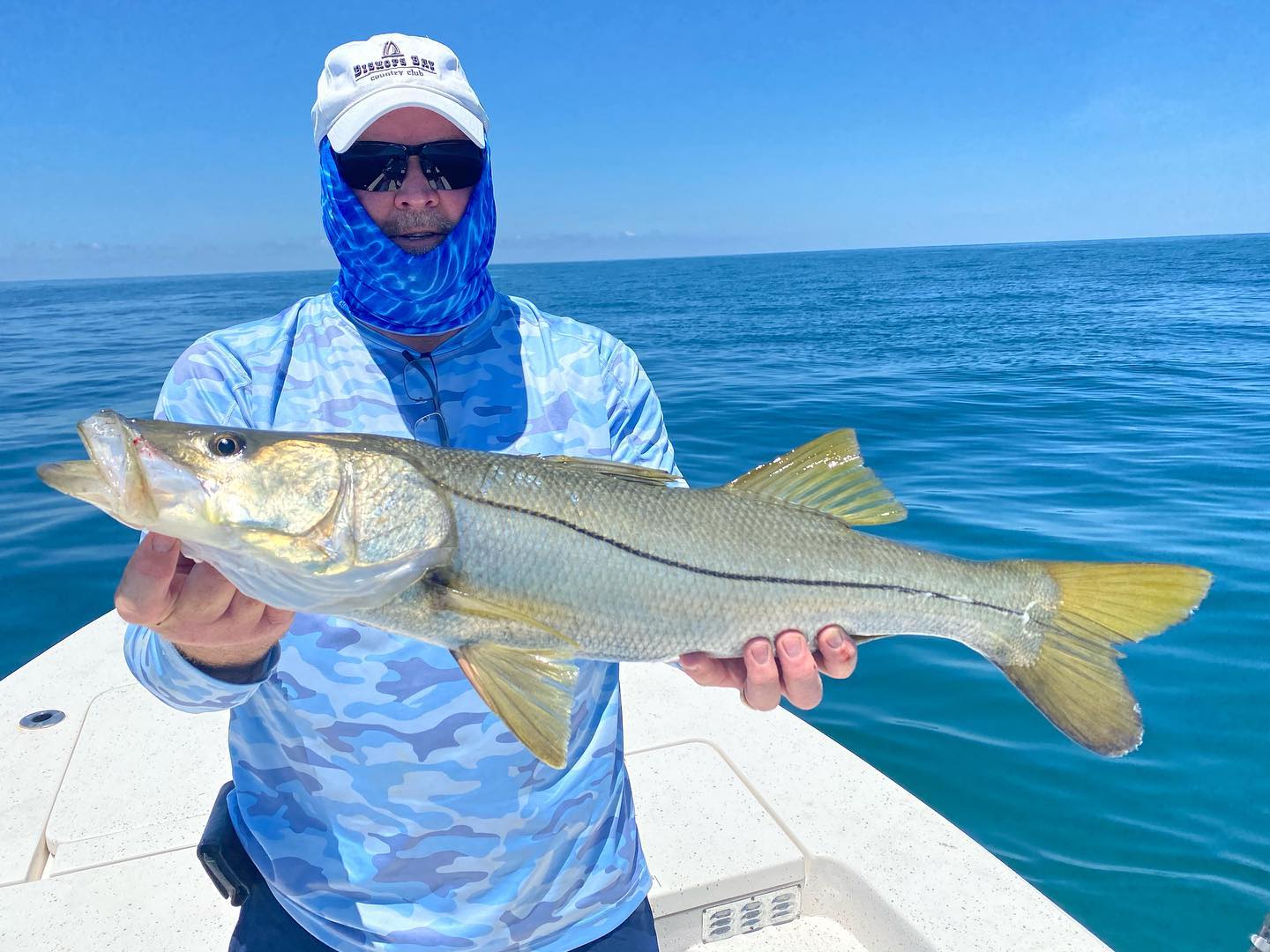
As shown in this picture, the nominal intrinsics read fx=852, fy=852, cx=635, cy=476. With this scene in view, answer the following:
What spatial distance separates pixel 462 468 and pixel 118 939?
2184mm

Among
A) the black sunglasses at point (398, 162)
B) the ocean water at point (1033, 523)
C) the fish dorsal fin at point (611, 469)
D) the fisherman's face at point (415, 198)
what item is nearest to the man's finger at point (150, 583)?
the fish dorsal fin at point (611, 469)

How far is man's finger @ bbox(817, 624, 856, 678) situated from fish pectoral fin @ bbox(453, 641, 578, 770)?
0.72 metres

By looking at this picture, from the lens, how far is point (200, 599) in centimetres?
185

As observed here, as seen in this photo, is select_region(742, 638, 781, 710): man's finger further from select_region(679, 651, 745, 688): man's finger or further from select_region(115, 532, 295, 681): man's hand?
select_region(115, 532, 295, 681): man's hand

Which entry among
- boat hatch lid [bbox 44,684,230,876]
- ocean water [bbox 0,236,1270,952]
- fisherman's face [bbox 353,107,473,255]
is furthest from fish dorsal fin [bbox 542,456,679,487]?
boat hatch lid [bbox 44,684,230,876]

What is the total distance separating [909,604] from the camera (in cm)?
237

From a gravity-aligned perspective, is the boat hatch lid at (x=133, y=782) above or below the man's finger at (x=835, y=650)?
below

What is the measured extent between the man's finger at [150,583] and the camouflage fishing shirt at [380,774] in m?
0.25

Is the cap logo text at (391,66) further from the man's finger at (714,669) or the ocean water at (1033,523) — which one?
the ocean water at (1033,523)

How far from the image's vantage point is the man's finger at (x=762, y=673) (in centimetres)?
228

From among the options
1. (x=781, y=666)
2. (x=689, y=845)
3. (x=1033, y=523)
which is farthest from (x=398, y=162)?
(x=1033, y=523)

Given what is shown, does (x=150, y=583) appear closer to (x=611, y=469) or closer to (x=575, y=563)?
(x=575, y=563)

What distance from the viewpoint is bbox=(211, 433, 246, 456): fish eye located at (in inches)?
74.4

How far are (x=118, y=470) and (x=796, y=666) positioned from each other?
1659 millimetres
